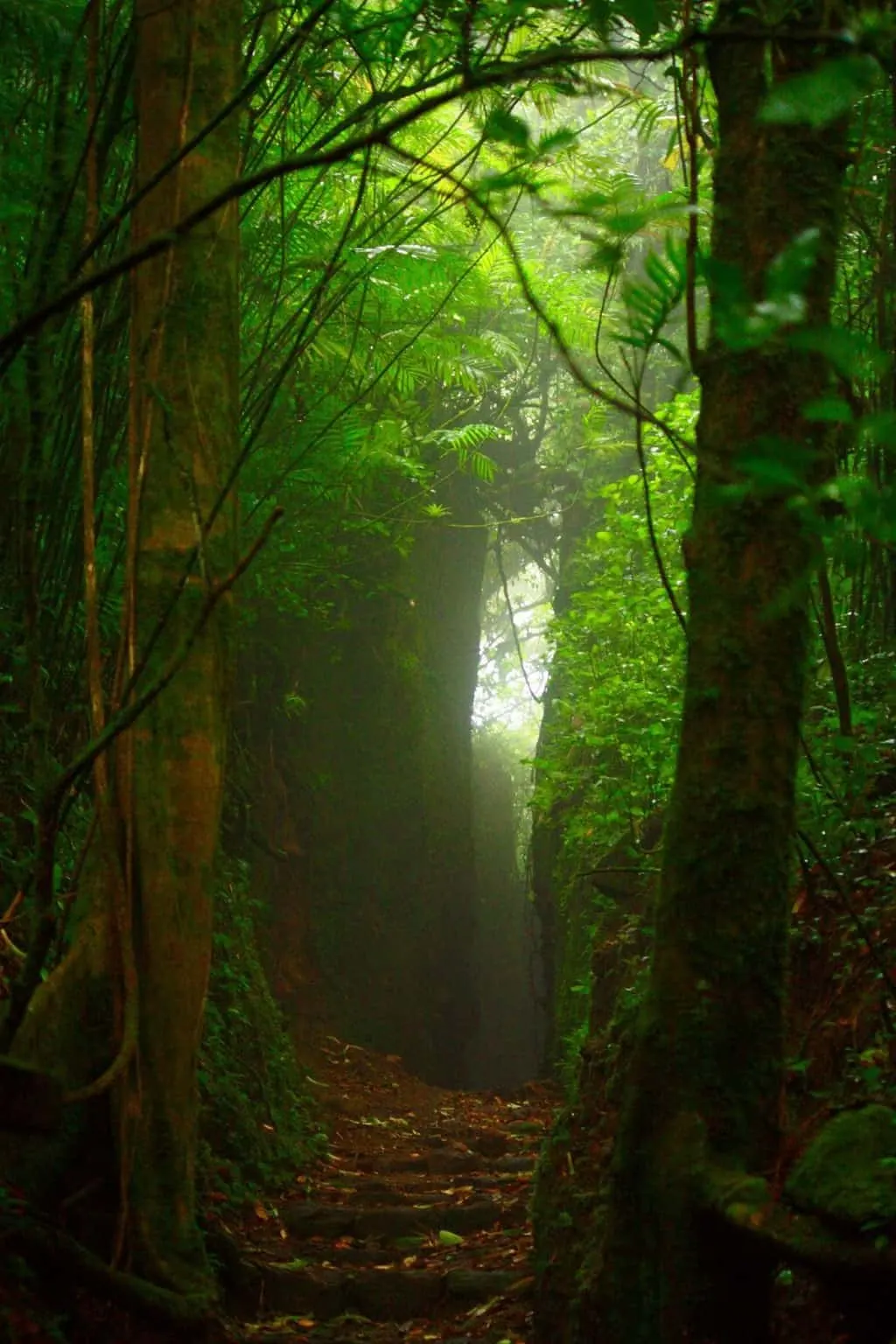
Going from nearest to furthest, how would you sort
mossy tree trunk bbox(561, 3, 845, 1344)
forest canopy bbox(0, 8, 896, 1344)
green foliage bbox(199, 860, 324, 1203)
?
forest canopy bbox(0, 8, 896, 1344) < mossy tree trunk bbox(561, 3, 845, 1344) < green foliage bbox(199, 860, 324, 1203)

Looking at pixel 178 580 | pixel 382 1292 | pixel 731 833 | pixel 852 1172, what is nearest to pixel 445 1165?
pixel 382 1292

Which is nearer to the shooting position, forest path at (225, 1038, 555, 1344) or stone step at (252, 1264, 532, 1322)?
forest path at (225, 1038, 555, 1344)

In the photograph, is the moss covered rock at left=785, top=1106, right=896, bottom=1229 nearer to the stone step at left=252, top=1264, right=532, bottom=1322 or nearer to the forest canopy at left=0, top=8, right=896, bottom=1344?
the forest canopy at left=0, top=8, right=896, bottom=1344

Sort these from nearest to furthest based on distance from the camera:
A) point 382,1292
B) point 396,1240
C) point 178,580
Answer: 1. point 178,580
2. point 382,1292
3. point 396,1240

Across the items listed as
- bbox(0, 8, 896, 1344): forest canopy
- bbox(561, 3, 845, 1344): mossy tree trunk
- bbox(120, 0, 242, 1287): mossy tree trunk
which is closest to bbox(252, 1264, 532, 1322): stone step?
bbox(0, 8, 896, 1344): forest canopy

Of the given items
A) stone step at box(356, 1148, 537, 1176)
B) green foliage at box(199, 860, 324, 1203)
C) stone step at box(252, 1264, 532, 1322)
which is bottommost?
stone step at box(252, 1264, 532, 1322)

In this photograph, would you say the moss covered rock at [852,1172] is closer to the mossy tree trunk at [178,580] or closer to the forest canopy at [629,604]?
the forest canopy at [629,604]

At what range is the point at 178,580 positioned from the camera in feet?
9.48

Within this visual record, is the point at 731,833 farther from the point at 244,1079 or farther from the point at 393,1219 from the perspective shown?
the point at 244,1079

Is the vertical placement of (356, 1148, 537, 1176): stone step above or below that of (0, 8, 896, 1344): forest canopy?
below

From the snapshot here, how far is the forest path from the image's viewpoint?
12.1 feet

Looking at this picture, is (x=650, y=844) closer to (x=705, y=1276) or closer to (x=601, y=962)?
(x=601, y=962)

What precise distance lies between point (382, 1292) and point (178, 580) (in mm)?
2714

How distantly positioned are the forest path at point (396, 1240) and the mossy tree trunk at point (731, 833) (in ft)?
4.93
